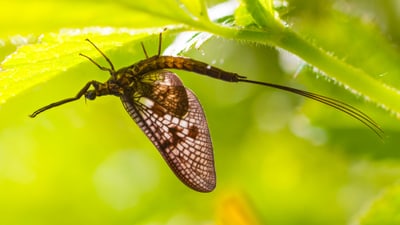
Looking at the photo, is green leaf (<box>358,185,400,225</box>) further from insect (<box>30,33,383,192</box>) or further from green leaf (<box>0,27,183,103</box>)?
green leaf (<box>0,27,183,103</box>)

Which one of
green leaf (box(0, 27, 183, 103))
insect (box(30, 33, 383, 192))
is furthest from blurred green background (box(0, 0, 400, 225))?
green leaf (box(0, 27, 183, 103))

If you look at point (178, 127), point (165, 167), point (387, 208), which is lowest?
point (387, 208)

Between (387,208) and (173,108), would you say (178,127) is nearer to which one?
(173,108)

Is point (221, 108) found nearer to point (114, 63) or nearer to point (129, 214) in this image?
point (129, 214)

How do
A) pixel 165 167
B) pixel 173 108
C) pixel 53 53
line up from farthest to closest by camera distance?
pixel 165 167 → pixel 173 108 → pixel 53 53

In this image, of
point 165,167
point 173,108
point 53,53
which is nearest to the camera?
point 53,53

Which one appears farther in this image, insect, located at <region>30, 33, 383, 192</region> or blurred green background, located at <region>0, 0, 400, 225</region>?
blurred green background, located at <region>0, 0, 400, 225</region>

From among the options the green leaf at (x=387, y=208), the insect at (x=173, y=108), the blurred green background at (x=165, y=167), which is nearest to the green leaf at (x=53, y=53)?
the insect at (x=173, y=108)

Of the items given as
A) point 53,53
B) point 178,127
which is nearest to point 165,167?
point 178,127

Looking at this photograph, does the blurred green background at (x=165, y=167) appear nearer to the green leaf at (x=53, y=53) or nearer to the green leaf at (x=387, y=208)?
the green leaf at (x=387, y=208)
